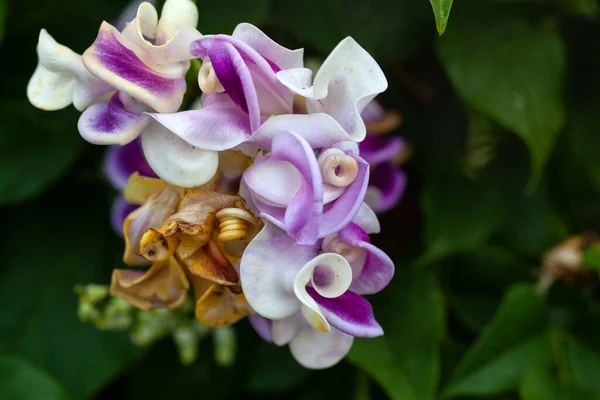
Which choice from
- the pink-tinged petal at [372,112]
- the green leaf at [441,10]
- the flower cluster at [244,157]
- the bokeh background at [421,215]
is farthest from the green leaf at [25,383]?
the green leaf at [441,10]

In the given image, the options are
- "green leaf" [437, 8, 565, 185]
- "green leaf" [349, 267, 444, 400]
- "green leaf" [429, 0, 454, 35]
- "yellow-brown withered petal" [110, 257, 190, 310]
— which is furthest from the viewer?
"green leaf" [437, 8, 565, 185]

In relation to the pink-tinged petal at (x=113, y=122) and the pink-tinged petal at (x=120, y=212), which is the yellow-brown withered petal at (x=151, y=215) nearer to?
the pink-tinged petal at (x=113, y=122)

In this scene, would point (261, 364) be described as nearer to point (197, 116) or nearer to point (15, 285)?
point (15, 285)

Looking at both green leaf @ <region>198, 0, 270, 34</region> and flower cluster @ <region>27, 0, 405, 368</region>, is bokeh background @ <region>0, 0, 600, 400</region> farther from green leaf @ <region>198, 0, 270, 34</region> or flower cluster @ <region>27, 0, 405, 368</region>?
flower cluster @ <region>27, 0, 405, 368</region>

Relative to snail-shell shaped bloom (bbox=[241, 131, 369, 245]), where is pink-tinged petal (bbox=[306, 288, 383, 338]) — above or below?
below

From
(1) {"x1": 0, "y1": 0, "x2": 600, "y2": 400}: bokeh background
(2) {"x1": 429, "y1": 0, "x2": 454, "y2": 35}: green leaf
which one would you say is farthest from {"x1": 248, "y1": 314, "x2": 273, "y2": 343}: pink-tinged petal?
(2) {"x1": 429, "y1": 0, "x2": 454, "y2": 35}: green leaf

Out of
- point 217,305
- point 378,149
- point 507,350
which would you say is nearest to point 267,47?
point 217,305

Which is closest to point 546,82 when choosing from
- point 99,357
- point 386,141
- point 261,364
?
point 386,141
